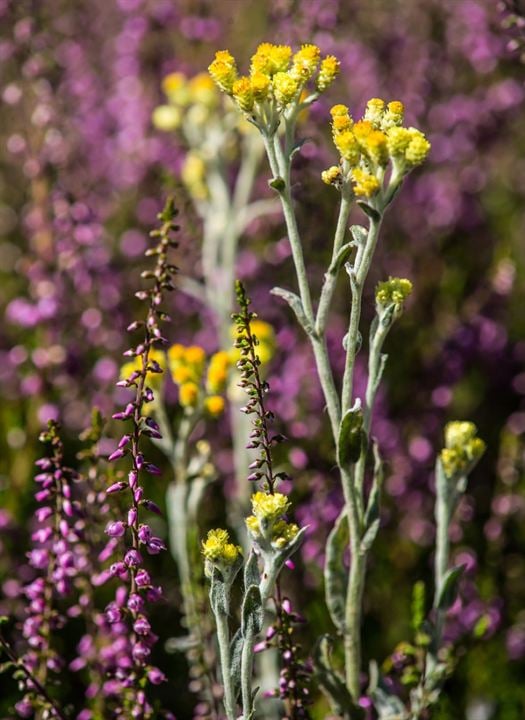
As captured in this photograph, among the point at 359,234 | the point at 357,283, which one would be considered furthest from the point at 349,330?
the point at 359,234

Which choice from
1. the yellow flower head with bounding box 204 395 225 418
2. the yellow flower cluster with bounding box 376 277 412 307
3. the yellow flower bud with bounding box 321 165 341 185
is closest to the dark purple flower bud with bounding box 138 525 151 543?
the yellow flower cluster with bounding box 376 277 412 307

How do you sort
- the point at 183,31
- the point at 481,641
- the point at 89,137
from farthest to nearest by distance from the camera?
the point at 89,137
the point at 183,31
the point at 481,641

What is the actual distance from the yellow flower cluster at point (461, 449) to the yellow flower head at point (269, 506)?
66 centimetres

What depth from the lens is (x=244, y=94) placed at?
196 centimetres

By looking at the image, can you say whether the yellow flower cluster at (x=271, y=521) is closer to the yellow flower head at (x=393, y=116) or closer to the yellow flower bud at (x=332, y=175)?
the yellow flower bud at (x=332, y=175)

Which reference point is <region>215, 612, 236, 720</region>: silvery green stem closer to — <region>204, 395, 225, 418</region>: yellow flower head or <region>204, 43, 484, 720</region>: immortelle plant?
<region>204, 43, 484, 720</region>: immortelle plant

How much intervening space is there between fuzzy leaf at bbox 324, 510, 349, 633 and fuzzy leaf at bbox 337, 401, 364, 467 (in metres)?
0.23

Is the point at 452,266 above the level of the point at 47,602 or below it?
above

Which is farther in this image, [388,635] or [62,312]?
[62,312]

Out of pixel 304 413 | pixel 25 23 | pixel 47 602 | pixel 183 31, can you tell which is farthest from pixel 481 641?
pixel 183 31

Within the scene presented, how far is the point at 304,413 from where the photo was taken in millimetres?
4367

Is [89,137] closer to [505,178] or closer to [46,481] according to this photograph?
[505,178]

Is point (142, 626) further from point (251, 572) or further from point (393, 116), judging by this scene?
point (393, 116)

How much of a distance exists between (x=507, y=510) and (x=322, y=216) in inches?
67.8
